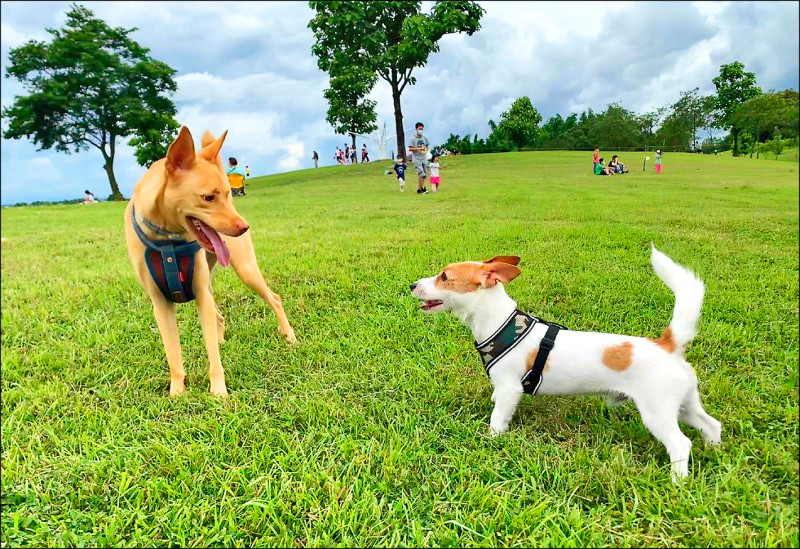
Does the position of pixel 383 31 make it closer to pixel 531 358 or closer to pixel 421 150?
pixel 421 150

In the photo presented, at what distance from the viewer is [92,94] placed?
5.14 metres

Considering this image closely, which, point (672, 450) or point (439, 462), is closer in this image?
→ point (672, 450)

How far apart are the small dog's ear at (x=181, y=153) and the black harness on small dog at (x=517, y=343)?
6.17 ft

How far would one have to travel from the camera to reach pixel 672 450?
1913mm

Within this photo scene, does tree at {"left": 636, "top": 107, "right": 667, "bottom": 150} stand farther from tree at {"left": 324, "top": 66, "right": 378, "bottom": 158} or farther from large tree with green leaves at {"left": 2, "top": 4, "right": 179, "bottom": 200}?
tree at {"left": 324, "top": 66, "right": 378, "bottom": 158}

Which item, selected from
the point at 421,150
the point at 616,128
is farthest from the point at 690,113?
the point at 421,150

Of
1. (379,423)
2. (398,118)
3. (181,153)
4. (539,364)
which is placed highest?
(398,118)

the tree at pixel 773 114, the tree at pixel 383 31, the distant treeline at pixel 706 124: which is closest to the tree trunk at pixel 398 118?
the tree at pixel 383 31

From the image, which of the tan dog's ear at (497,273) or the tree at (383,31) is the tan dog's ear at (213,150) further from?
the tree at (383,31)

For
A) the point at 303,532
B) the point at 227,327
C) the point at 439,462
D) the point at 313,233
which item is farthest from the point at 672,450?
the point at 313,233

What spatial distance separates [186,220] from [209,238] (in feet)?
0.54

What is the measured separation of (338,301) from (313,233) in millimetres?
3983

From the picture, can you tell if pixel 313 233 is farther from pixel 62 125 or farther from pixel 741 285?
pixel 741 285

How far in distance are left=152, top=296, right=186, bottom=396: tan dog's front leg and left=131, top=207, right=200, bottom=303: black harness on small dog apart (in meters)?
0.14
